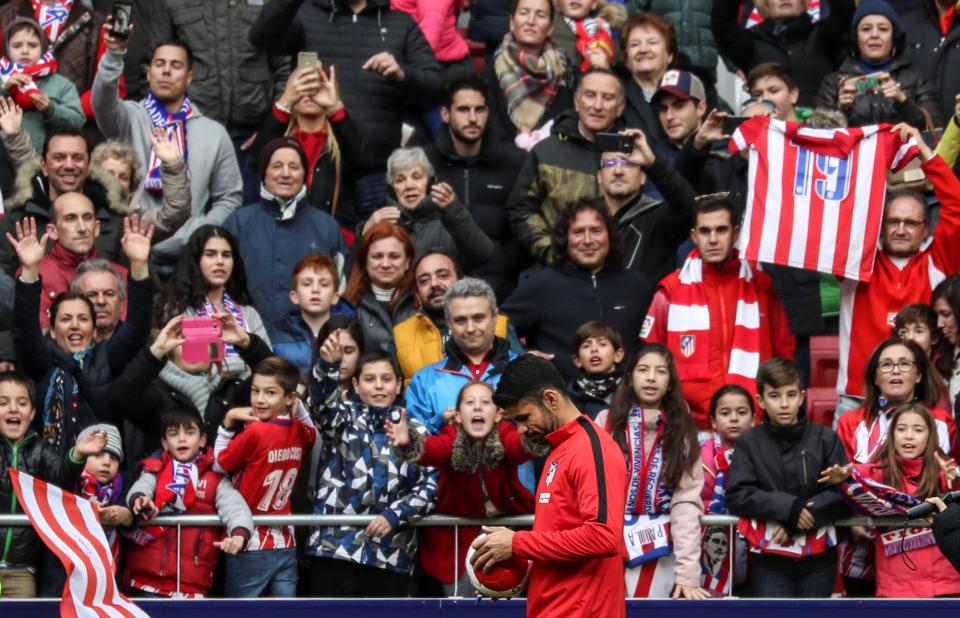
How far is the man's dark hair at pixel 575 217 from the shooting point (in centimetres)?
1194

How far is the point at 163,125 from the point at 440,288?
268 cm

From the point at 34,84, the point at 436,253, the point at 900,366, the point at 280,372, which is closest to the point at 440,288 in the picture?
the point at 436,253

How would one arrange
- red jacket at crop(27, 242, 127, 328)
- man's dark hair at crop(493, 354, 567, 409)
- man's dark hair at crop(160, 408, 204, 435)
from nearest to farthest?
man's dark hair at crop(493, 354, 567, 409)
man's dark hair at crop(160, 408, 204, 435)
red jacket at crop(27, 242, 127, 328)

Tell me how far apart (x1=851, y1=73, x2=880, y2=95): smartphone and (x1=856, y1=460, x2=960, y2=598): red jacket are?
3.51 m

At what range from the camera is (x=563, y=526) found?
841cm

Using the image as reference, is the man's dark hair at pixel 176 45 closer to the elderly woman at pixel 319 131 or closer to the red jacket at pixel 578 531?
the elderly woman at pixel 319 131

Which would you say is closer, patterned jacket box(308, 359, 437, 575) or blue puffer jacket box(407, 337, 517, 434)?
patterned jacket box(308, 359, 437, 575)

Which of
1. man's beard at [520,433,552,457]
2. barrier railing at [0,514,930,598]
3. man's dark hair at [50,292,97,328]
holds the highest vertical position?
man's dark hair at [50,292,97,328]

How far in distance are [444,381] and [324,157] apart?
2848 mm

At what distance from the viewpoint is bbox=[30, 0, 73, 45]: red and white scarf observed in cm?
1396

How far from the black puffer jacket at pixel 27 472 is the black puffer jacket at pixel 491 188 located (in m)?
3.61

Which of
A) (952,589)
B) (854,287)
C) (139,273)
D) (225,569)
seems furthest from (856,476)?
(139,273)

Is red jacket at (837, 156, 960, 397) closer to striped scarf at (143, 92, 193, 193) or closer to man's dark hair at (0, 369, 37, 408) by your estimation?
striped scarf at (143, 92, 193, 193)

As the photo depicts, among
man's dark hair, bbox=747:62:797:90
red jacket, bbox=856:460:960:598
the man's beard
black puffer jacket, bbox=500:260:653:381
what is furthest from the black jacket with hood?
red jacket, bbox=856:460:960:598
